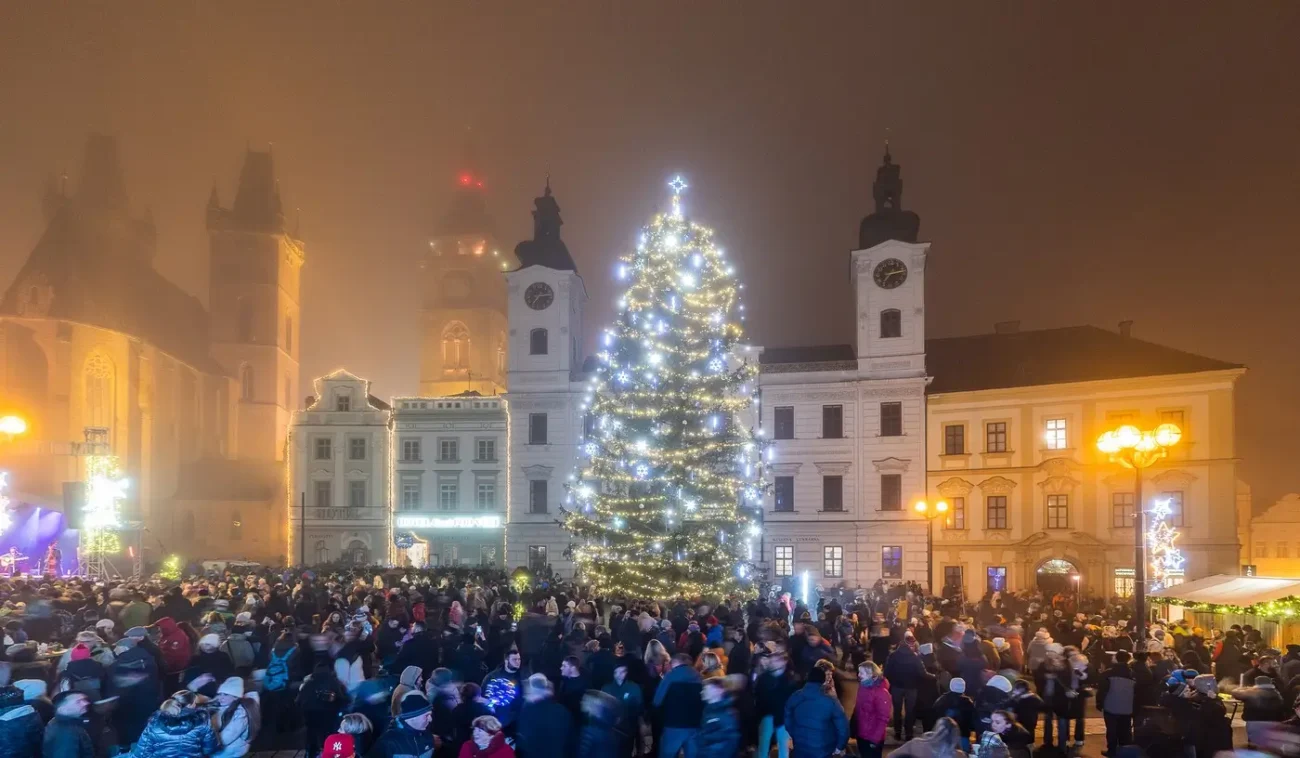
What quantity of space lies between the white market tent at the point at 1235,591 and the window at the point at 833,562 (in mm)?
20634

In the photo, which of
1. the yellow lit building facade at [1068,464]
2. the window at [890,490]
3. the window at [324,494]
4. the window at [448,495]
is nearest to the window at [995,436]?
the yellow lit building facade at [1068,464]

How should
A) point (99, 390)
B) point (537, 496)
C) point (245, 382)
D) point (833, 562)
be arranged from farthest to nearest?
point (245, 382), point (99, 390), point (537, 496), point (833, 562)

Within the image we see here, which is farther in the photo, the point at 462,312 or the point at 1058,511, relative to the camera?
the point at 462,312

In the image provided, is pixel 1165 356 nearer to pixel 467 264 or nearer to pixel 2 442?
pixel 2 442

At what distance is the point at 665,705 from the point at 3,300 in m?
60.5

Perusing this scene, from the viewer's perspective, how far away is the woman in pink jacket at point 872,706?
10641mm

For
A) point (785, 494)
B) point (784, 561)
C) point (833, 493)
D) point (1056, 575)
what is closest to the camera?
point (1056, 575)

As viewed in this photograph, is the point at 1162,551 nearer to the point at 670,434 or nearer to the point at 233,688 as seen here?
the point at 670,434

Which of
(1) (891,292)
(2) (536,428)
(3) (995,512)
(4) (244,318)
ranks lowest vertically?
(3) (995,512)

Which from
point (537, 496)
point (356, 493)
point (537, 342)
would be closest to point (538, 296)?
point (537, 342)

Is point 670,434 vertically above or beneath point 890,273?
beneath

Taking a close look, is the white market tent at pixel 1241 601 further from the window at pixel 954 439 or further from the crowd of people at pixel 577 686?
the window at pixel 954 439

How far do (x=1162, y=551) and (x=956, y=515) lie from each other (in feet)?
31.7

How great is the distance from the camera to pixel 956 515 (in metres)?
42.2
